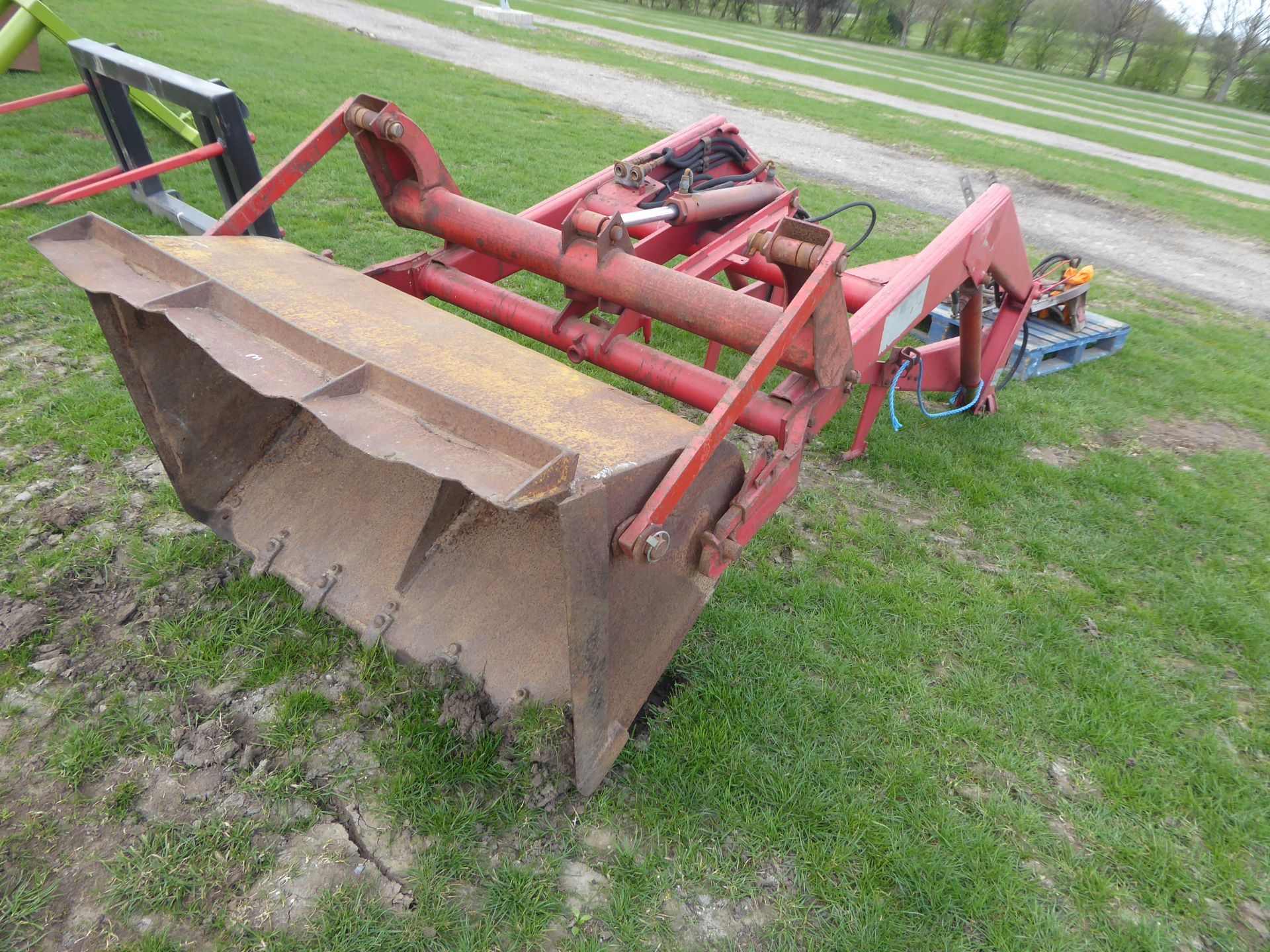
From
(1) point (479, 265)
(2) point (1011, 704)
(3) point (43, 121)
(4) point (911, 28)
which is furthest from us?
(4) point (911, 28)

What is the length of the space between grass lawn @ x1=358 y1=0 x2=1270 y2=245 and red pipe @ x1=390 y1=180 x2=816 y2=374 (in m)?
11.5

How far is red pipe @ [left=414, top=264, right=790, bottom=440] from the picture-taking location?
7.80 ft

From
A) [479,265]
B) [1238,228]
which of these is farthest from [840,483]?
[1238,228]

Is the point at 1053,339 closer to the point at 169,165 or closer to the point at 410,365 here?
the point at 410,365

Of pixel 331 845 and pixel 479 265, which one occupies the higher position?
pixel 479 265

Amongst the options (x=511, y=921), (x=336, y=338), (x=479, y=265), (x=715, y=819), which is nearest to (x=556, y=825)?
(x=511, y=921)

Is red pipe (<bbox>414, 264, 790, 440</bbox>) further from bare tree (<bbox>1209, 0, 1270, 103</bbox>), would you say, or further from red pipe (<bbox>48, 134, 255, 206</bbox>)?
bare tree (<bbox>1209, 0, 1270, 103</bbox>)

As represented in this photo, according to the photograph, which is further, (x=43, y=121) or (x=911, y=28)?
(x=911, y=28)

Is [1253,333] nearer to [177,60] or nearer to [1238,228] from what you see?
[1238,228]

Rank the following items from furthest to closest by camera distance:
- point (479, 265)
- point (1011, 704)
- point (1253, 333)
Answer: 1. point (1253, 333)
2. point (479, 265)
3. point (1011, 704)


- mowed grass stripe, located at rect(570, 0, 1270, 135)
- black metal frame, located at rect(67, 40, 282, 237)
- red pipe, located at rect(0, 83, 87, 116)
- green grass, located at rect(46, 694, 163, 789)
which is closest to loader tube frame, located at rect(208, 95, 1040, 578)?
black metal frame, located at rect(67, 40, 282, 237)

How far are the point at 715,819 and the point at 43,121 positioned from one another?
9157 millimetres

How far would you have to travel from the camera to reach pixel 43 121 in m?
7.22

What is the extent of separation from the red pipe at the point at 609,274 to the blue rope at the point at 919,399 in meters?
1.37
